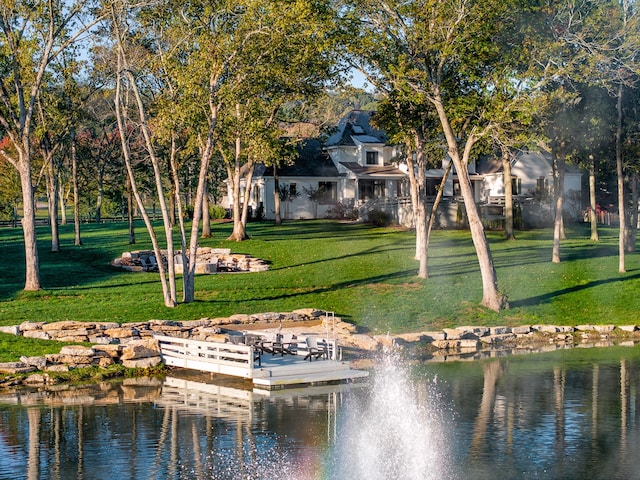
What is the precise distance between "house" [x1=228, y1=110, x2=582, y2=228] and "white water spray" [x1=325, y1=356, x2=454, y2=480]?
160 ft

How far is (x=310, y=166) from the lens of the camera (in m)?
83.6

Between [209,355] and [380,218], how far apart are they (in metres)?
40.9

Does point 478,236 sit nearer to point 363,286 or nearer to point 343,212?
point 363,286

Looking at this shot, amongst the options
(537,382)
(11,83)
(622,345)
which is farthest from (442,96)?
(11,83)

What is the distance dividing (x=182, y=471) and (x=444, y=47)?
2152cm

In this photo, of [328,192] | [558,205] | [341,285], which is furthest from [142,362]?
[328,192]

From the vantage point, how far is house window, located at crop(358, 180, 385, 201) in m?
80.6

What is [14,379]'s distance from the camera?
2667 centimetres

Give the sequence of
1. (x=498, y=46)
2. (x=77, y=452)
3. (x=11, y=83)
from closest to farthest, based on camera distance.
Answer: (x=77, y=452) → (x=498, y=46) → (x=11, y=83)

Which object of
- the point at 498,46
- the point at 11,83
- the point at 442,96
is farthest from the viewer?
the point at 11,83

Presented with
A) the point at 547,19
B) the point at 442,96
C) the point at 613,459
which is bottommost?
the point at 613,459

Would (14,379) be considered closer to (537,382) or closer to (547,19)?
(537,382)

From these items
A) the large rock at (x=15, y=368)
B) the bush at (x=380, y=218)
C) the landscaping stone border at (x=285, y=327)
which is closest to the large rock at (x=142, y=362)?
the landscaping stone border at (x=285, y=327)

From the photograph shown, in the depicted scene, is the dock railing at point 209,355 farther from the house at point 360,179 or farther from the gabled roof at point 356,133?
the gabled roof at point 356,133
